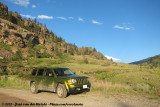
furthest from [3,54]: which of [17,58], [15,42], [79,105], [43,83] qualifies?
[79,105]

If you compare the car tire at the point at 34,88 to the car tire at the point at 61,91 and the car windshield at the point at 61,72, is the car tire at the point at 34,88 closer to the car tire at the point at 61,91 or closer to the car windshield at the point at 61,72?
the car windshield at the point at 61,72

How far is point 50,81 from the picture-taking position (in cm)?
1006

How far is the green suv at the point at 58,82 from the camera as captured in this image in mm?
9164

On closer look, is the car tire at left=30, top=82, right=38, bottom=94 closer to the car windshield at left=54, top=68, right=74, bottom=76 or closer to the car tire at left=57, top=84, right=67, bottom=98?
the car windshield at left=54, top=68, right=74, bottom=76

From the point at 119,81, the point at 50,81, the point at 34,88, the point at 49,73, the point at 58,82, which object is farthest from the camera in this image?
the point at 119,81

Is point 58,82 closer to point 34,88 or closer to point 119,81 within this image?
point 34,88

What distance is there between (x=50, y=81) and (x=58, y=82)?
77cm

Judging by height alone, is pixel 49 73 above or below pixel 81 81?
above

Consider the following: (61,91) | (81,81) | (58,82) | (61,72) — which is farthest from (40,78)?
(81,81)

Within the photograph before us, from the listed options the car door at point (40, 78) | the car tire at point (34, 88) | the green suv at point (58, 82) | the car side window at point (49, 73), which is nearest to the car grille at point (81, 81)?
the green suv at point (58, 82)

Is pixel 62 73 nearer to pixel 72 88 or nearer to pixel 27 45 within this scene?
pixel 72 88

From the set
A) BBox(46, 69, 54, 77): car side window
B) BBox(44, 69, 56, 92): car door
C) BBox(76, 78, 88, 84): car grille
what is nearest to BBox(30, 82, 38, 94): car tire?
BBox(44, 69, 56, 92): car door

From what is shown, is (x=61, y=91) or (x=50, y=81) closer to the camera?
(x=61, y=91)

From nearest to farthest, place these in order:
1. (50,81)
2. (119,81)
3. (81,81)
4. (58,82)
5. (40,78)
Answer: (58,82) < (81,81) < (50,81) < (40,78) < (119,81)
